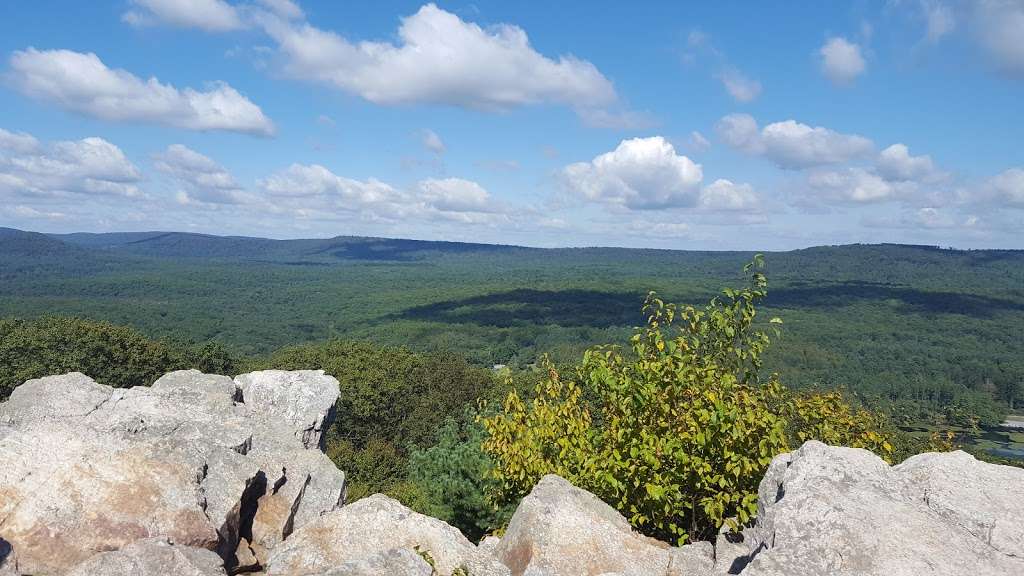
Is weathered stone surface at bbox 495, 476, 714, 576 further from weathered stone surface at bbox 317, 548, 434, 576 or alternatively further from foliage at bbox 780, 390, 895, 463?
foliage at bbox 780, 390, 895, 463

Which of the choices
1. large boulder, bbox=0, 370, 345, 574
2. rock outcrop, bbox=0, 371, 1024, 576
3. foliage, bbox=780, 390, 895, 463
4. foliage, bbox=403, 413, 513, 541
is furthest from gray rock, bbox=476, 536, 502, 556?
foliage, bbox=403, 413, 513, 541

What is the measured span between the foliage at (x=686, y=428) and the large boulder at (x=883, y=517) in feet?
4.95

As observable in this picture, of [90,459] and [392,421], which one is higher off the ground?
[90,459]

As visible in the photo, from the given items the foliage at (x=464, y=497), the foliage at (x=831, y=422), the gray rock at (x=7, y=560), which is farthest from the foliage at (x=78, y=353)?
the foliage at (x=831, y=422)

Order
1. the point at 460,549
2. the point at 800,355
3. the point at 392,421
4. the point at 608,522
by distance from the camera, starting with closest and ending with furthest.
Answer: the point at 460,549
the point at 608,522
the point at 392,421
the point at 800,355

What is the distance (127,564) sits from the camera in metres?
8.43

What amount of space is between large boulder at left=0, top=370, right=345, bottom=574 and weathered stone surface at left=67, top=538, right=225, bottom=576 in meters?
1.17

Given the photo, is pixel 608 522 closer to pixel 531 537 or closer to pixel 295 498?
pixel 531 537

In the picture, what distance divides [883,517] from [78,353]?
5626 cm

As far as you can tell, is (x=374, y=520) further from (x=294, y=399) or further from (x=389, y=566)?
(x=294, y=399)

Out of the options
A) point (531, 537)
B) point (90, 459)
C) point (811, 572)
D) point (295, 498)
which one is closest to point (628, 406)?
point (531, 537)

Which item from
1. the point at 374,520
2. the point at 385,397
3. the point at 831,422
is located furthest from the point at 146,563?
the point at 385,397

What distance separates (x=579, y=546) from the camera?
10.9 metres

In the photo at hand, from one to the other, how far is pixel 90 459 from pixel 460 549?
23.2 feet
